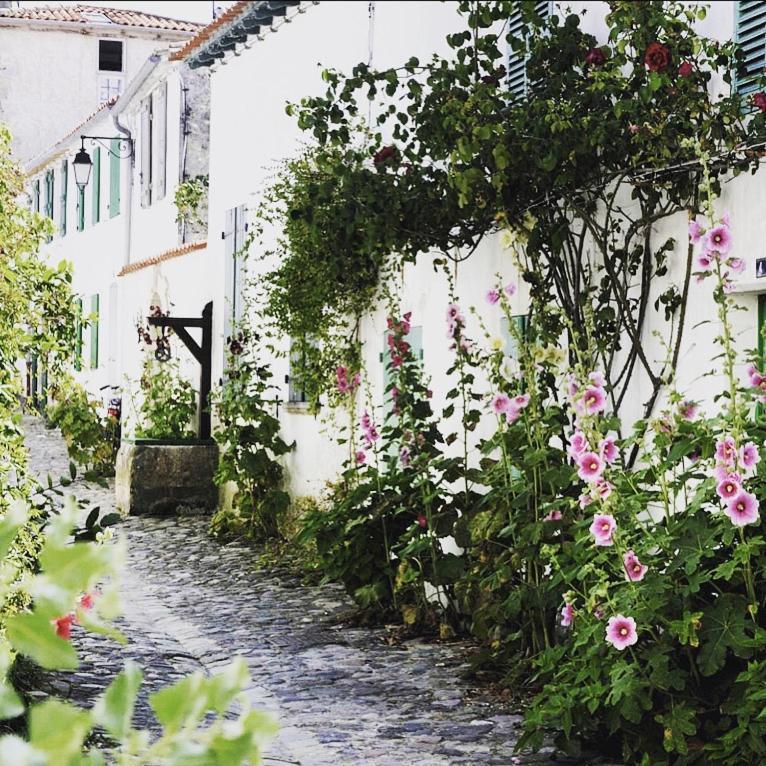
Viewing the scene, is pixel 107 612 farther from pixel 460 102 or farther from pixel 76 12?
pixel 76 12

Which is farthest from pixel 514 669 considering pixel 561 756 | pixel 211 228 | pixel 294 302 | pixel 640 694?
pixel 211 228

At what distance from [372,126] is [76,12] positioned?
72.4 feet

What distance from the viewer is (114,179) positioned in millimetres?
23969

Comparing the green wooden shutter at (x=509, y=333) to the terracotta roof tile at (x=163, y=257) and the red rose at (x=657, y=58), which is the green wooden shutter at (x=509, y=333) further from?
the terracotta roof tile at (x=163, y=257)

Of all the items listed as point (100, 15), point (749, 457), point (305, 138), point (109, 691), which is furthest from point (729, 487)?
point (100, 15)

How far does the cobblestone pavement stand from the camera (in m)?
6.08

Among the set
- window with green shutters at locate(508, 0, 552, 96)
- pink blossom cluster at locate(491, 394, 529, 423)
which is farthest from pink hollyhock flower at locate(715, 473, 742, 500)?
window with green shutters at locate(508, 0, 552, 96)

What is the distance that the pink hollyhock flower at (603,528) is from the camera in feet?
17.3

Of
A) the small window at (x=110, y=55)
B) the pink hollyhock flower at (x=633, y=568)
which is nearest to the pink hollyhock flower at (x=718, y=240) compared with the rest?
the pink hollyhock flower at (x=633, y=568)

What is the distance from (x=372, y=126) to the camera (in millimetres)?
10984

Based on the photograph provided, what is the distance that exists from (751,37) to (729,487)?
8.60 feet

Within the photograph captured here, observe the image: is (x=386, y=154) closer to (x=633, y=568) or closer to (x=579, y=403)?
(x=579, y=403)

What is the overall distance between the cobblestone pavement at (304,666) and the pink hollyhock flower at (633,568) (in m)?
1.00

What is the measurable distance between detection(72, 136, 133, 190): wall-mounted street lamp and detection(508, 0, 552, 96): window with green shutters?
1192cm
